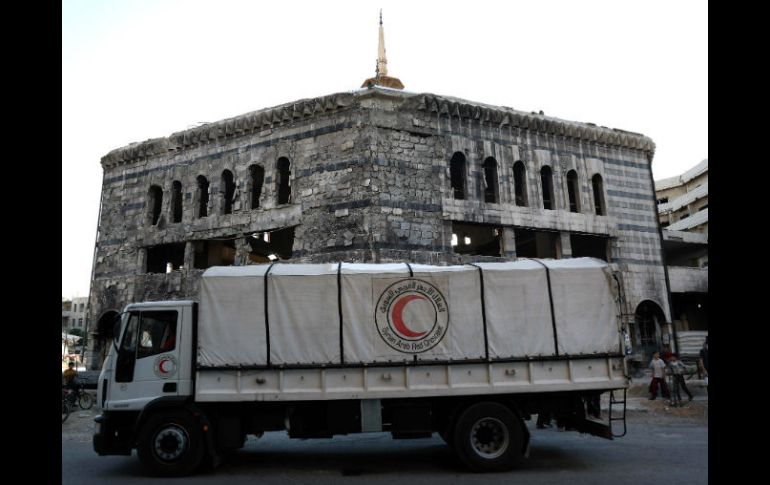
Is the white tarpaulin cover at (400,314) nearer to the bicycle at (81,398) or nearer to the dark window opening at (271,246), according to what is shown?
the bicycle at (81,398)

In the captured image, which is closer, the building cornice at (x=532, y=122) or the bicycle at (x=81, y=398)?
the bicycle at (x=81, y=398)

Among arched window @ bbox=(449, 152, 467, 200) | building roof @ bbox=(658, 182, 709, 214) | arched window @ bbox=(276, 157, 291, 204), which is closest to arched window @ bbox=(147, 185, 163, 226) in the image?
arched window @ bbox=(276, 157, 291, 204)

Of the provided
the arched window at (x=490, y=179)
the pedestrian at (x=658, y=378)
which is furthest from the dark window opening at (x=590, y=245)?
the pedestrian at (x=658, y=378)

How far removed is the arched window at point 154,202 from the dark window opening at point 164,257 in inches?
46.0

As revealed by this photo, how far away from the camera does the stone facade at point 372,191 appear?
15.8 metres

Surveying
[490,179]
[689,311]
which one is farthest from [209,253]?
[689,311]

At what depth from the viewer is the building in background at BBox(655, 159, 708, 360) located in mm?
20703

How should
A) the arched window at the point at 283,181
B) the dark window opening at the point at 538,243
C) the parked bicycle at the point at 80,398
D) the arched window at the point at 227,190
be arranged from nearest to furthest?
1. the parked bicycle at the point at 80,398
2. the arched window at the point at 283,181
3. the arched window at the point at 227,190
4. the dark window opening at the point at 538,243

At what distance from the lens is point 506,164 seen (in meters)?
17.6

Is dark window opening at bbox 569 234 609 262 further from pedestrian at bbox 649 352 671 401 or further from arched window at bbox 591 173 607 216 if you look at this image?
pedestrian at bbox 649 352 671 401

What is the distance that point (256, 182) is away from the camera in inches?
729

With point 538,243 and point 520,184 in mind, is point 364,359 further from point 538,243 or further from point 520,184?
point 538,243
